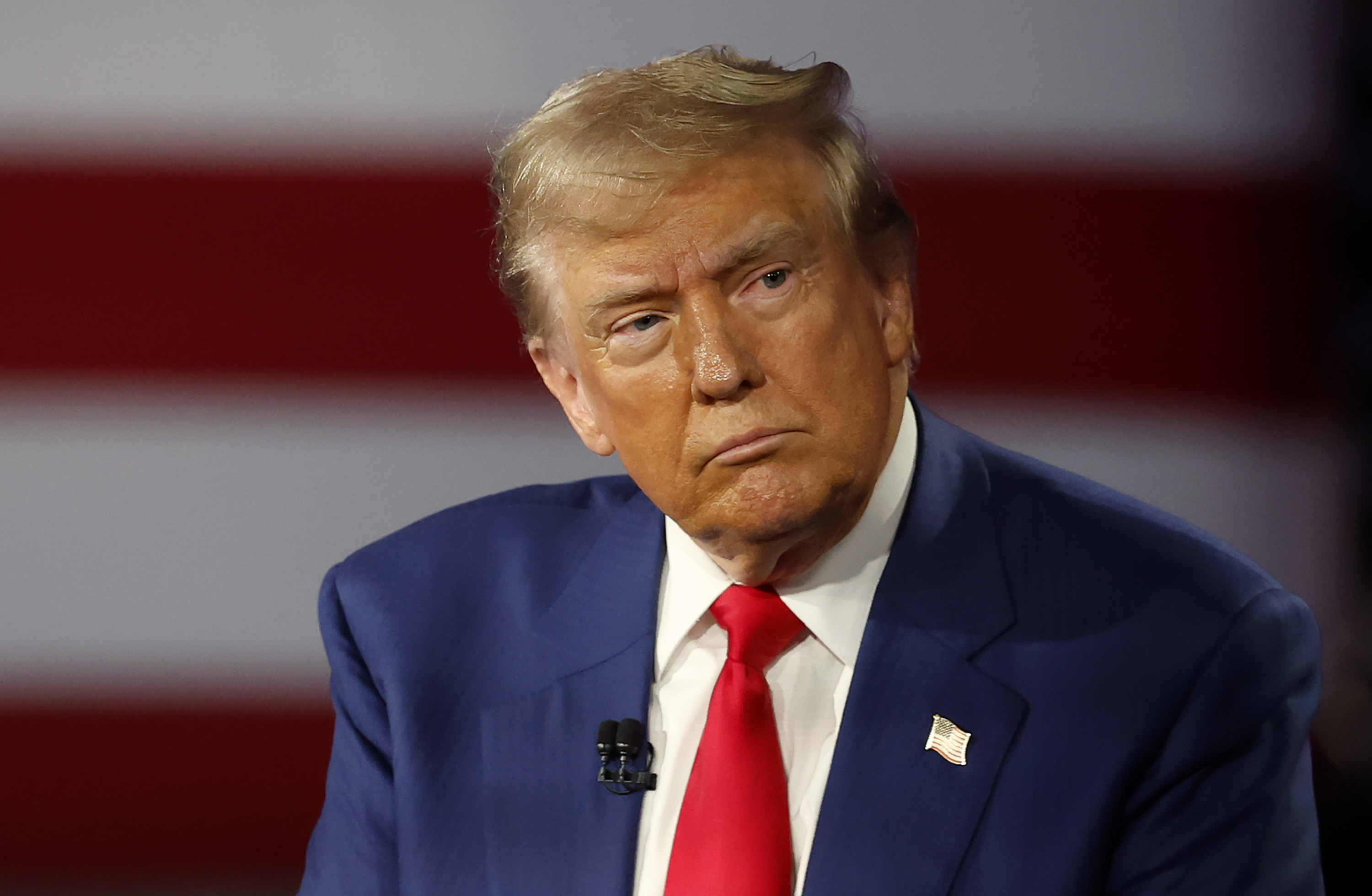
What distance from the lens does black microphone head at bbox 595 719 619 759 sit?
1403mm

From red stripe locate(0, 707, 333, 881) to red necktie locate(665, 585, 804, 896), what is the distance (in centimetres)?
128

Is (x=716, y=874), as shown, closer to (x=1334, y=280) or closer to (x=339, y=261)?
(x=339, y=261)

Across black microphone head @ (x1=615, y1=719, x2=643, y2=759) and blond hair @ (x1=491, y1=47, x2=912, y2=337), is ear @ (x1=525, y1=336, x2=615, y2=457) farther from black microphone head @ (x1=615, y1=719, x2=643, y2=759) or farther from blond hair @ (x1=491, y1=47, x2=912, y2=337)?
black microphone head @ (x1=615, y1=719, x2=643, y2=759)

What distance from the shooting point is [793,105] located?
134 centimetres

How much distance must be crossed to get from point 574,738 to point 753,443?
1.38ft

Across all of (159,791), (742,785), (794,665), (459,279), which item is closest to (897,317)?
(794,665)

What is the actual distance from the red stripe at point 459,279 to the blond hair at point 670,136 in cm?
93

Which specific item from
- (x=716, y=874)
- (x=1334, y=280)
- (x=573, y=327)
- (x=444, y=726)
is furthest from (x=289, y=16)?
(x=1334, y=280)

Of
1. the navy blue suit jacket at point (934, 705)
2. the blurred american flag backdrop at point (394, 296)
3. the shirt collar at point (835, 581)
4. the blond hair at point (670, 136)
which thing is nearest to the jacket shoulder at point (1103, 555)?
the navy blue suit jacket at point (934, 705)

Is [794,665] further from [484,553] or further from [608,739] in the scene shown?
[484,553]

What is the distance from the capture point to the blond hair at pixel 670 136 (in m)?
1.30

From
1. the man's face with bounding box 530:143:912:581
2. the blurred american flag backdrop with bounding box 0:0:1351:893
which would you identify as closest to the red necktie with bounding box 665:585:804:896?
the man's face with bounding box 530:143:912:581

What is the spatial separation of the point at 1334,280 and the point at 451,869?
1786 millimetres

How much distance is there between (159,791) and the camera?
2469 mm
